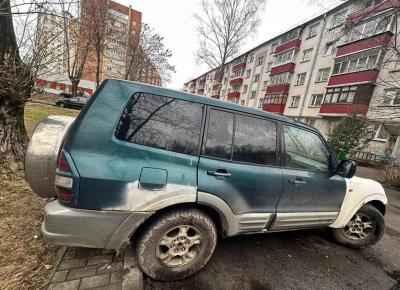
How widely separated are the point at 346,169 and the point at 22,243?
13.7ft

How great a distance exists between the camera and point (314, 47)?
23.0 meters

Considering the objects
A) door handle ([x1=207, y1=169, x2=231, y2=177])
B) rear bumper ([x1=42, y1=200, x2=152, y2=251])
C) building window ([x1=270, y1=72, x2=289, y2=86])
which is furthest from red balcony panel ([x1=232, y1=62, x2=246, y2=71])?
rear bumper ([x1=42, y1=200, x2=152, y2=251])

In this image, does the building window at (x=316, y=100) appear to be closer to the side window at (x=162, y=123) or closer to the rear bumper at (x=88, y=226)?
the side window at (x=162, y=123)

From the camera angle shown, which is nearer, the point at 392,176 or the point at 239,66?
the point at 392,176

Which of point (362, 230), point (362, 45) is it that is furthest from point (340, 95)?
point (362, 230)

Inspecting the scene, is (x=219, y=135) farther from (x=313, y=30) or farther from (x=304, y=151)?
(x=313, y=30)

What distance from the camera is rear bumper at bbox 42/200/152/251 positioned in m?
1.73

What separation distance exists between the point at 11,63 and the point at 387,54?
909 inches

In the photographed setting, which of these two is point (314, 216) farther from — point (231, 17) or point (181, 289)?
point (231, 17)

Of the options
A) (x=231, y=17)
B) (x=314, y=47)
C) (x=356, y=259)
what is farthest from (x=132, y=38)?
(x=356, y=259)

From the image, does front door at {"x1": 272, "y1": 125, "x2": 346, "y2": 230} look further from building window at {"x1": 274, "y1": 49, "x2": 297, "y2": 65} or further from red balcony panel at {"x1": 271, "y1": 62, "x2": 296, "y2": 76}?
building window at {"x1": 274, "y1": 49, "x2": 297, "y2": 65}

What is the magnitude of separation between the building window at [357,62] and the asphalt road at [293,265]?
19335mm

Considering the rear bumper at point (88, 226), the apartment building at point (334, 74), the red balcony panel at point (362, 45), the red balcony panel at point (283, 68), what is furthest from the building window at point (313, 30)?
the rear bumper at point (88, 226)

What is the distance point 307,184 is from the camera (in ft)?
8.66
